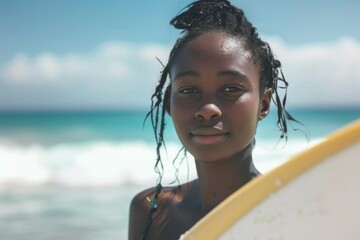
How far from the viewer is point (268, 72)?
6.18ft

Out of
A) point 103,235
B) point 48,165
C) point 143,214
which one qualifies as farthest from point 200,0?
point 48,165

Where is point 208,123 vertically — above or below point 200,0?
below

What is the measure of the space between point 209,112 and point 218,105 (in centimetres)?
3

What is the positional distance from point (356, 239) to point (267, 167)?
9887 millimetres

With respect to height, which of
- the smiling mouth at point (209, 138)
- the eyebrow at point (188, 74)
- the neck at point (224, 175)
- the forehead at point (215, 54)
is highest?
the forehead at point (215, 54)

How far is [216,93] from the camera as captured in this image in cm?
170

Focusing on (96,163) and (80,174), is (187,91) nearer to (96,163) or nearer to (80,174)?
(80,174)

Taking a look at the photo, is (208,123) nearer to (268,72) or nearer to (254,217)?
(268,72)

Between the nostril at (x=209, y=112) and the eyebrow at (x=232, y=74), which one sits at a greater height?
the eyebrow at (x=232, y=74)

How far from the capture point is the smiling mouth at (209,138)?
172cm

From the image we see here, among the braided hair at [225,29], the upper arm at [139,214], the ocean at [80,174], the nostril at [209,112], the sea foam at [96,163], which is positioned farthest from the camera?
the sea foam at [96,163]

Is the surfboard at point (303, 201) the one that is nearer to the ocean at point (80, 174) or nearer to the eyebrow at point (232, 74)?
the eyebrow at point (232, 74)

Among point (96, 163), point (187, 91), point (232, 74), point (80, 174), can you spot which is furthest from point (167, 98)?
point (96, 163)

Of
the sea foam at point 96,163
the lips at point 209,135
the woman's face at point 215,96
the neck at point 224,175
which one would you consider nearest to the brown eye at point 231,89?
the woman's face at point 215,96
